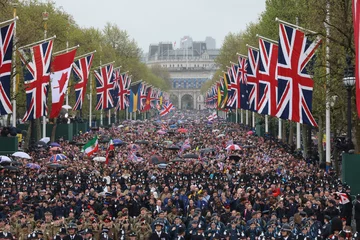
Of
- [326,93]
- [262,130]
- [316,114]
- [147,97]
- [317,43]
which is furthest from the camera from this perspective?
[147,97]

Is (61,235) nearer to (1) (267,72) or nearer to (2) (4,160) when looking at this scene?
(2) (4,160)

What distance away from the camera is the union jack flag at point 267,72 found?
122ft

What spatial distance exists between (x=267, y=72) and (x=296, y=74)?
7196 millimetres

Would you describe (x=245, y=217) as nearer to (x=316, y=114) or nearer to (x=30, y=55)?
(x=316, y=114)

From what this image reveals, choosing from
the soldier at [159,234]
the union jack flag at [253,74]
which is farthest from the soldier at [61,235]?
the union jack flag at [253,74]

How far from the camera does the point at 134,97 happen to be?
300 ft

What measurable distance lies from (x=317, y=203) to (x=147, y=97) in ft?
Result: 284

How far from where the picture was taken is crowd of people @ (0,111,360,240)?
68.1ft

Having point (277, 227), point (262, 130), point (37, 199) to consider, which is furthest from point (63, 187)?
point (262, 130)

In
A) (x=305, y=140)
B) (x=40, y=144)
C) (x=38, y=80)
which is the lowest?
(x=305, y=140)

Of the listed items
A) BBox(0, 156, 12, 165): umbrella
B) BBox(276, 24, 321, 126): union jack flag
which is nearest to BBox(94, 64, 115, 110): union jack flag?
BBox(0, 156, 12, 165): umbrella

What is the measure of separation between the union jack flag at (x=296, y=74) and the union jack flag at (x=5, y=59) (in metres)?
9.93

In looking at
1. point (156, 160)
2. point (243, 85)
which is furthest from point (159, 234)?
point (243, 85)

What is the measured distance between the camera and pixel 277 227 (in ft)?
68.2
